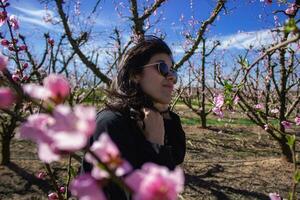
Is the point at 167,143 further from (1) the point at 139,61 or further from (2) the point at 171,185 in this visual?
(2) the point at 171,185

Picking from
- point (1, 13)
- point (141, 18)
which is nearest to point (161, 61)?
point (1, 13)

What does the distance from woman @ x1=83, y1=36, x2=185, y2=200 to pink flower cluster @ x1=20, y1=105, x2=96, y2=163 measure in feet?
3.93

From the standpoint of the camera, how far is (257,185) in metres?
5.63

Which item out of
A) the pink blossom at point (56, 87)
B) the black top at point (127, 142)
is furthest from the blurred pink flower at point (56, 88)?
the black top at point (127, 142)

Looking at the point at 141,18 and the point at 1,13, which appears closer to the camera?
the point at 1,13

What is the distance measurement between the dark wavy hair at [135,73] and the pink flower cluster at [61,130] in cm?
146

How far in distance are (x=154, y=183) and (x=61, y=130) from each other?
0.46 feet

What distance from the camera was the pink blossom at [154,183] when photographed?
20.0 inches

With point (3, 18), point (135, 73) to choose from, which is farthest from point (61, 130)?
point (3, 18)

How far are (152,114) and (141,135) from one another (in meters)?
0.14

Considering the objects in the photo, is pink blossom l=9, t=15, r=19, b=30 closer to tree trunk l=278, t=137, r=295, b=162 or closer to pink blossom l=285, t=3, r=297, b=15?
pink blossom l=285, t=3, r=297, b=15

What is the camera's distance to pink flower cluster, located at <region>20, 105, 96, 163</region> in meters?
0.48

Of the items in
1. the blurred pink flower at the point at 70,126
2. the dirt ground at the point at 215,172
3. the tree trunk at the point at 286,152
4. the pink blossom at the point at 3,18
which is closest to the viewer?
the blurred pink flower at the point at 70,126

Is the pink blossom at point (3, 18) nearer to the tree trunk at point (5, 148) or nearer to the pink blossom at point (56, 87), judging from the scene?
the pink blossom at point (56, 87)
